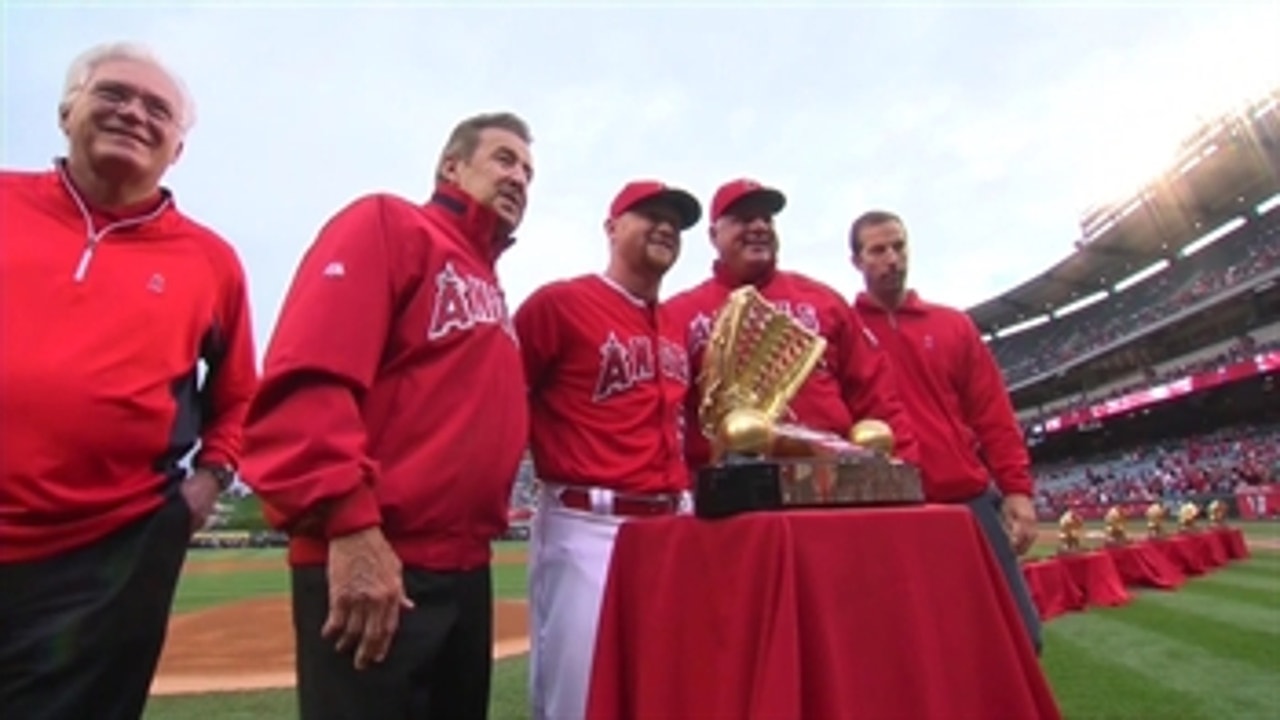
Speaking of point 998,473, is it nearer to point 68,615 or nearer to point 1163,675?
point 1163,675

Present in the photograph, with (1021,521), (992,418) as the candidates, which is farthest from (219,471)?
(992,418)

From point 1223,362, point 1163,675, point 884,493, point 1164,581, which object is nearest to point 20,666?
point 884,493

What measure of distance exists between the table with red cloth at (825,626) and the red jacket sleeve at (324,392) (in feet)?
2.35

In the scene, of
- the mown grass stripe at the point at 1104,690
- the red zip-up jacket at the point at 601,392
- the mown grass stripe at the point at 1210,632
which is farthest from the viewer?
the mown grass stripe at the point at 1210,632

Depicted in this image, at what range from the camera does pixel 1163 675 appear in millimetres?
5527

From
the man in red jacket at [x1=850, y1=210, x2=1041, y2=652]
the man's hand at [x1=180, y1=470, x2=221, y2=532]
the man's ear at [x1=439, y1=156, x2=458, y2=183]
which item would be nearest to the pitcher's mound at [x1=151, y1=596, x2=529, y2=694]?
the man in red jacket at [x1=850, y1=210, x2=1041, y2=652]

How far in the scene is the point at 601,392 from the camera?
9.40 feet

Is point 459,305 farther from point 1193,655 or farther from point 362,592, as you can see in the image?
point 1193,655

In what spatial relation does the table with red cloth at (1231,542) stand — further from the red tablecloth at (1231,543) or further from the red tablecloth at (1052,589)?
the red tablecloth at (1052,589)

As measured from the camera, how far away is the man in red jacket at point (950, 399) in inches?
152

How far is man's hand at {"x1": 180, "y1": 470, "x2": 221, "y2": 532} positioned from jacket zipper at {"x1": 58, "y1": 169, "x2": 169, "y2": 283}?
22.5 inches

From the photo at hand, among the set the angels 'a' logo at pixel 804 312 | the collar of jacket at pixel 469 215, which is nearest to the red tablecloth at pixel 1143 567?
the angels 'a' logo at pixel 804 312

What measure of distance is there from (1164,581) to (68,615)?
1129cm

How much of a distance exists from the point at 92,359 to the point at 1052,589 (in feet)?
28.8
